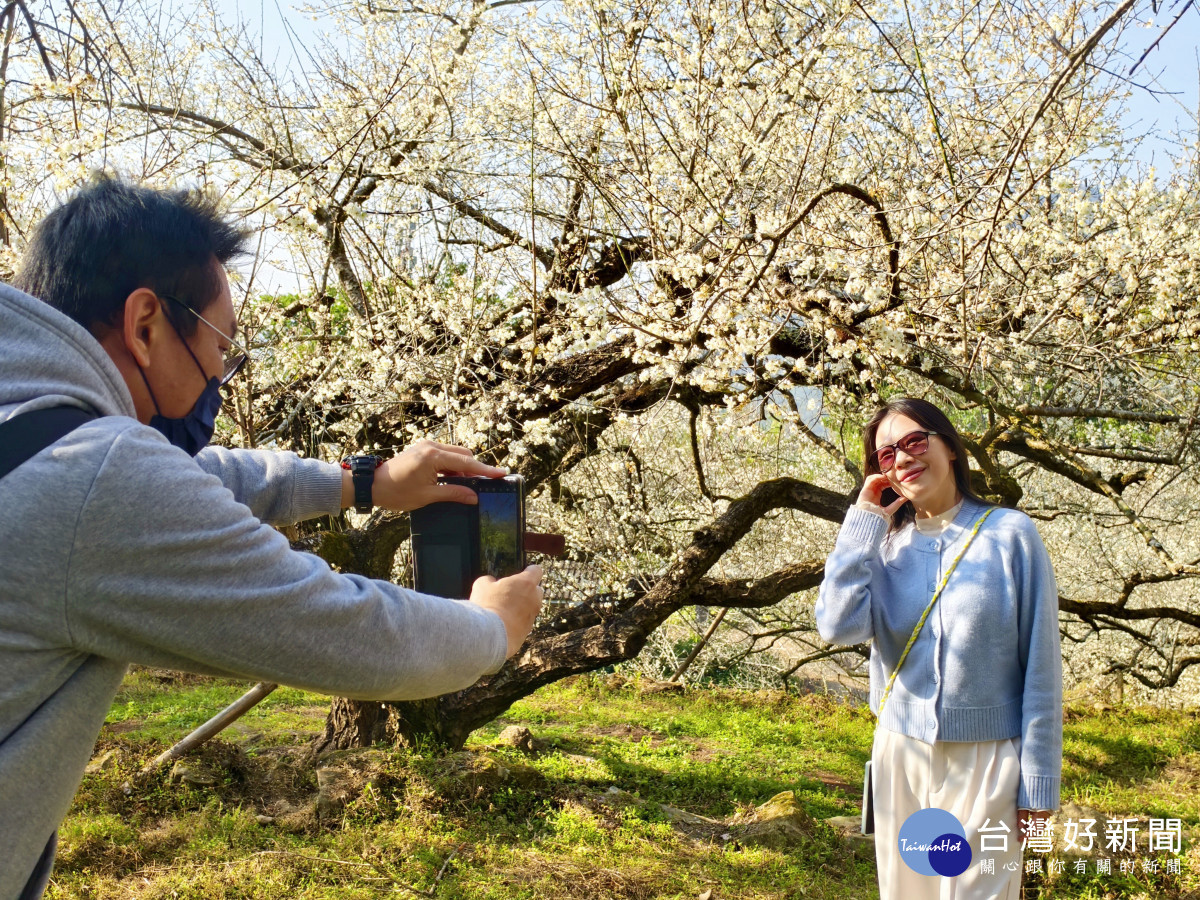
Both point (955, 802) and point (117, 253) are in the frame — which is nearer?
point (117, 253)

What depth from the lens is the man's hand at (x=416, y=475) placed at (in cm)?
184

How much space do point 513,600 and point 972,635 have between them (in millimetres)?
1461

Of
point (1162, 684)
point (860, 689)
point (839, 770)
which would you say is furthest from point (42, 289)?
point (860, 689)

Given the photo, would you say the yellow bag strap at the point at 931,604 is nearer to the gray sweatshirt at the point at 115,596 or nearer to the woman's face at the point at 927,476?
the woman's face at the point at 927,476

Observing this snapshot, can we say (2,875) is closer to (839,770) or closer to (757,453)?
(839,770)

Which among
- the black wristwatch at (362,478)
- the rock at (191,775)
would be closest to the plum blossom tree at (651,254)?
the rock at (191,775)

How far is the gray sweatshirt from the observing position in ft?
3.13

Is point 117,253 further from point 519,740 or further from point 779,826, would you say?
point 519,740

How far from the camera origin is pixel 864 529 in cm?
256

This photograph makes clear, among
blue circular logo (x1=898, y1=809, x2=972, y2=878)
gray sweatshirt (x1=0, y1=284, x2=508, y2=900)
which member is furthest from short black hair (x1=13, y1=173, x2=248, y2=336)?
blue circular logo (x1=898, y1=809, x2=972, y2=878)

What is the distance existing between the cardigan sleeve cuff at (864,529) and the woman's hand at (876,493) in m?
0.04

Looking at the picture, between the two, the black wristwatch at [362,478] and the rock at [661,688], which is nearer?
the black wristwatch at [362,478]

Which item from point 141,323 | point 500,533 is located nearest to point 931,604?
point 500,533

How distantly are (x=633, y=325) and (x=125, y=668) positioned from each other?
247 cm
